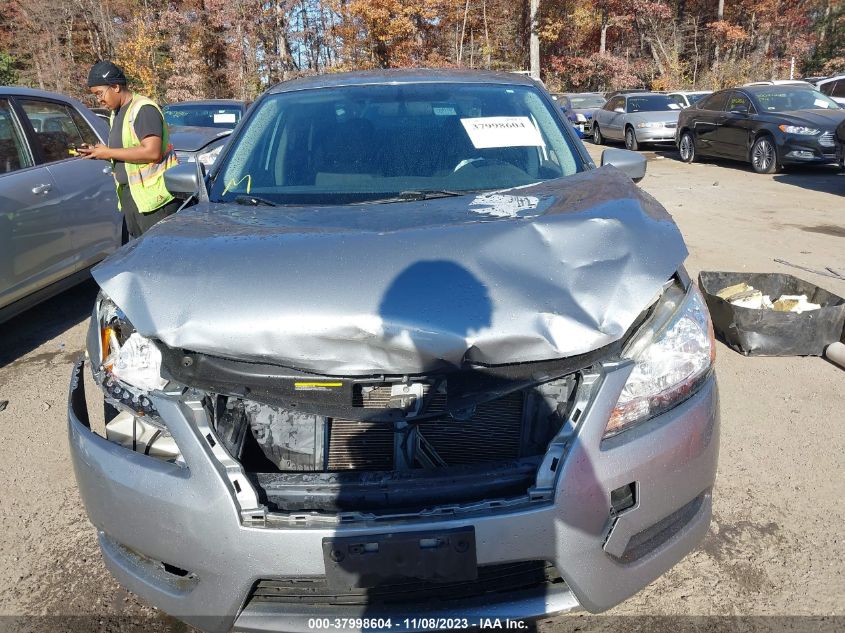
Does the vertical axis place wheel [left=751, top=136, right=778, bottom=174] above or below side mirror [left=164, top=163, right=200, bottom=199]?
below

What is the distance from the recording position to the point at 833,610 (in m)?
2.21

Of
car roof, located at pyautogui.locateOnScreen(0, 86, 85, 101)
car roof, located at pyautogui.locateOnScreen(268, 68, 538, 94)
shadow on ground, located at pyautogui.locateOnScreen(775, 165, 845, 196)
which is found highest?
car roof, located at pyautogui.locateOnScreen(0, 86, 85, 101)

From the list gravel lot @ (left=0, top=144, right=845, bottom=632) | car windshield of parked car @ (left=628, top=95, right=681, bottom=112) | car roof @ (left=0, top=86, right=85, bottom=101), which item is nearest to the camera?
gravel lot @ (left=0, top=144, right=845, bottom=632)

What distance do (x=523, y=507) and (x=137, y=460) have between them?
1052 mm

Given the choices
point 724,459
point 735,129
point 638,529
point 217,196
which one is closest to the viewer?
point 638,529

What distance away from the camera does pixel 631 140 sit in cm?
1741

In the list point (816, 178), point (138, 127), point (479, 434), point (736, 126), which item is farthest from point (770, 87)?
point (479, 434)

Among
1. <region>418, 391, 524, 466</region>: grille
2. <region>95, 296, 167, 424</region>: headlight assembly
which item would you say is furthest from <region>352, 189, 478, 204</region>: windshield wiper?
<region>95, 296, 167, 424</region>: headlight assembly

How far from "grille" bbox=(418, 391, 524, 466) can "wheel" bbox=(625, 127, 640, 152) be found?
16400 mm

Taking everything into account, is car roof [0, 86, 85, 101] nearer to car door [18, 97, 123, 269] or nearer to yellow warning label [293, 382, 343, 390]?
car door [18, 97, 123, 269]

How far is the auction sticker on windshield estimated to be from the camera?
305 cm

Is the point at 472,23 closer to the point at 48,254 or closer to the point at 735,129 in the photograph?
the point at 735,129

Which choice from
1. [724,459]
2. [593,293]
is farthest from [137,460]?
[724,459]

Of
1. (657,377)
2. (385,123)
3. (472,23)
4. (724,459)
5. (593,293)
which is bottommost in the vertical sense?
(724,459)
